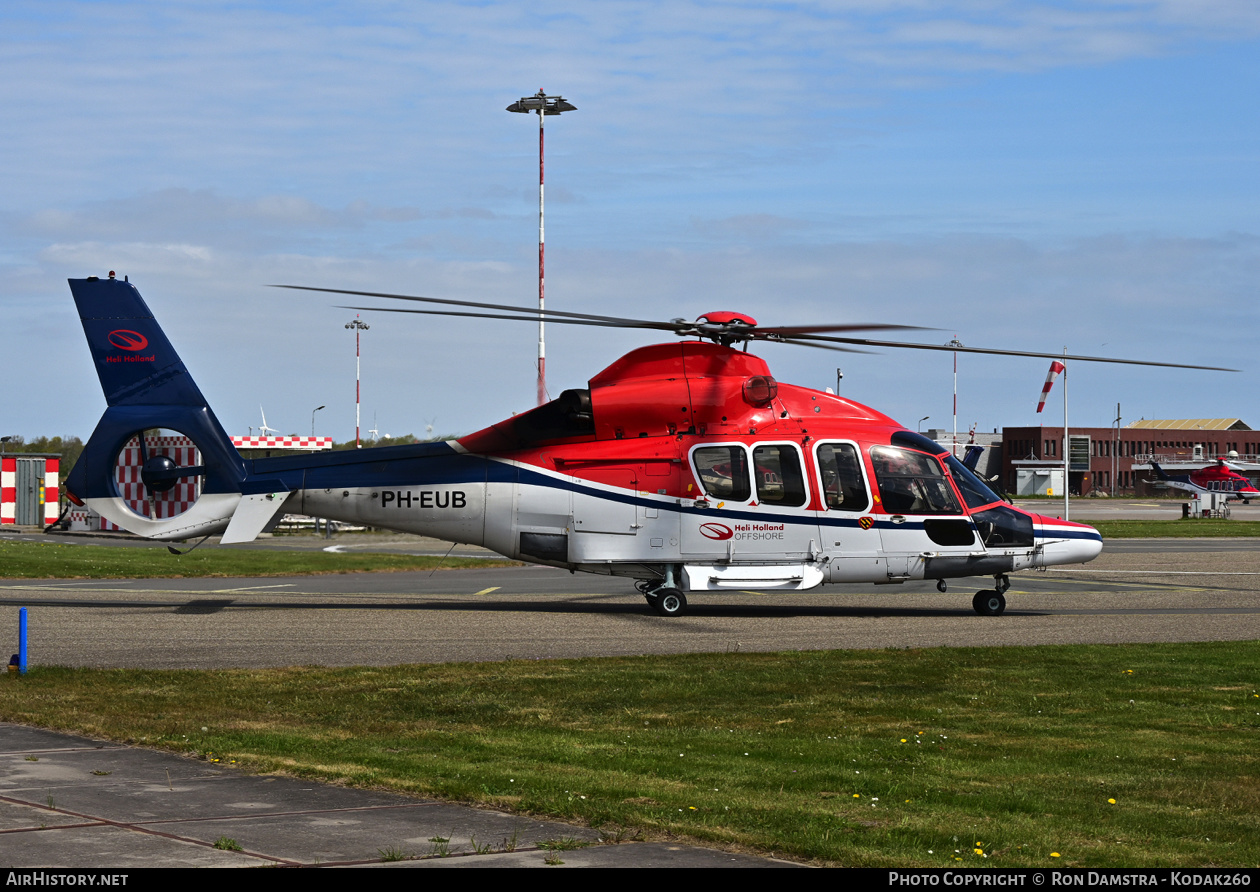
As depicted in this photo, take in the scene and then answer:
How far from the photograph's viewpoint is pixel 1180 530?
2068 inches

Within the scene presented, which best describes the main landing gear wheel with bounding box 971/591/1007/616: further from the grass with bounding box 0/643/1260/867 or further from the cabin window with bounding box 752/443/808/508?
the grass with bounding box 0/643/1260/867

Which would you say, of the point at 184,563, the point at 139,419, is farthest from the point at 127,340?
the point at 184,563

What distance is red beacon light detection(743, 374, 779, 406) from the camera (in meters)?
21.5

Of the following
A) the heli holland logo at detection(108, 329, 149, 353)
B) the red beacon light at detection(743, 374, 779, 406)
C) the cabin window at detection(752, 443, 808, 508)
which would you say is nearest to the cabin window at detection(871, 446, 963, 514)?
the cabin window at detection(752, 443, 808, 508)

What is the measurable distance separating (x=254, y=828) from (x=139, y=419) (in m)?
15.3

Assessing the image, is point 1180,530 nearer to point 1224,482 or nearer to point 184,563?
point 184,563

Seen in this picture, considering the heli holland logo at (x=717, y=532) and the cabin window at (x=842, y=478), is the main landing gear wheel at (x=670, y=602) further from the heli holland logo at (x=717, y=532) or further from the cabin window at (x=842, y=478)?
the cabin window at (x=842, y=478)

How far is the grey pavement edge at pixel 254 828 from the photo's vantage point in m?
6.83

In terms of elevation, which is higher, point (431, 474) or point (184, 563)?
point (431, 474)

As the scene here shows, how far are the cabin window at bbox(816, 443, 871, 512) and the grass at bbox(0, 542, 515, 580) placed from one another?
1380 cm

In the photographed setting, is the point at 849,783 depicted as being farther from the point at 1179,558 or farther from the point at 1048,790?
the point at 1179,558

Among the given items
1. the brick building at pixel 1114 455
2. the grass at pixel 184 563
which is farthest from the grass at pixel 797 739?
the brick building at pixel 1114 455

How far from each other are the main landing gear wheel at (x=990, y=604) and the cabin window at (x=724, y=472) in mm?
4526

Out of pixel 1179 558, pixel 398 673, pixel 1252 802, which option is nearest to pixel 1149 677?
pixel 1252 802
